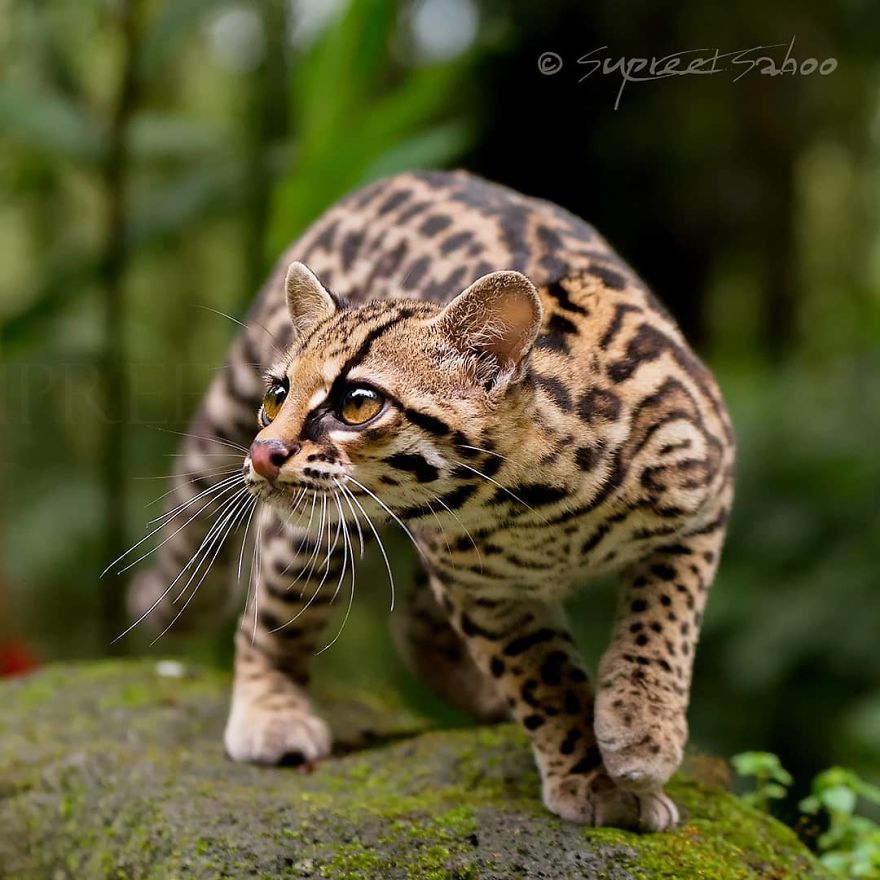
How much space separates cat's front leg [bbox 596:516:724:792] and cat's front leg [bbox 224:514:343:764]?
1.01 metres

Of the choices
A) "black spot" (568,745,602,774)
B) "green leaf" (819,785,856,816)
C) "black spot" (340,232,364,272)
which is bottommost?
"green leaf" (819,785,856,816)

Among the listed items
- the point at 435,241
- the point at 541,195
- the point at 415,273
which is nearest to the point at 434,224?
the point at 435,241

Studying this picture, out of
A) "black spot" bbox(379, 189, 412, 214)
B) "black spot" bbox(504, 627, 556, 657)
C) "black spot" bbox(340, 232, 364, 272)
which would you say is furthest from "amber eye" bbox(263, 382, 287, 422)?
"black spot" bbox(379, 189, 412, 214)

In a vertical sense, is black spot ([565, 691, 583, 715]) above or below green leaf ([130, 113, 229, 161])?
below

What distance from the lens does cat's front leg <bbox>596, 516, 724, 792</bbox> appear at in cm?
287

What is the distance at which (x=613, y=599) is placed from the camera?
5.95 meters

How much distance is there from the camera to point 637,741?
2.86 meters

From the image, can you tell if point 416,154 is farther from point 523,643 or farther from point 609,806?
point 609,806

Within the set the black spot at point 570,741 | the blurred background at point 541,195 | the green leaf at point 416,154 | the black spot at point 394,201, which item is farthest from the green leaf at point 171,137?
the black spot at point 570,741

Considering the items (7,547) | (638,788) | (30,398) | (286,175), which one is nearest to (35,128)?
(286,175)

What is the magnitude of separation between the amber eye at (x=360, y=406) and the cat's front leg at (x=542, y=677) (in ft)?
2.56

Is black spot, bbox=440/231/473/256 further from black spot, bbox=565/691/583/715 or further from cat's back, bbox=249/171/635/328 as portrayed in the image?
black spot, bbox=565/691/583/715

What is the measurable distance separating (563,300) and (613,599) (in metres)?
3.07

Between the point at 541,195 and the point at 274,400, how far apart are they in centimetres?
455
